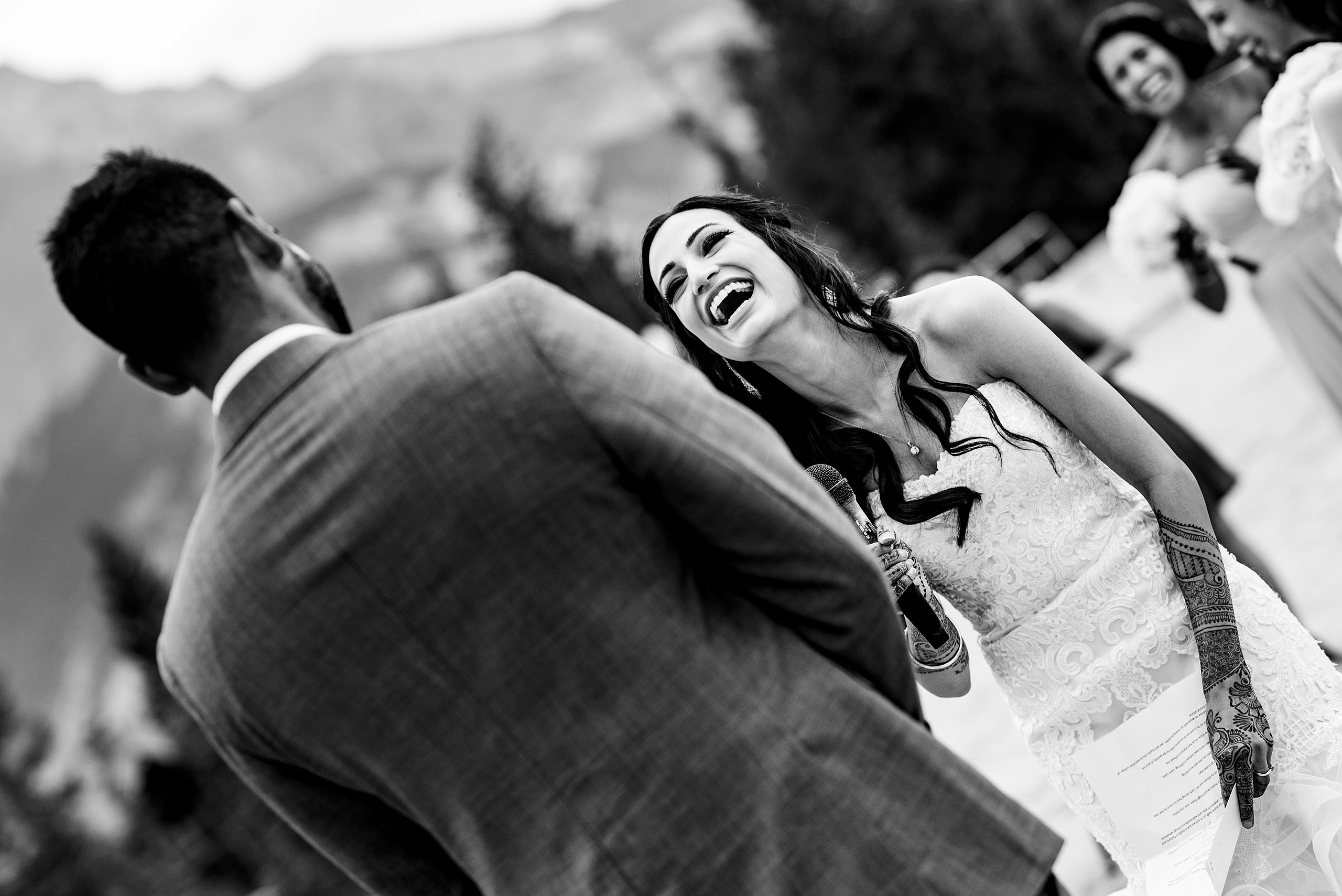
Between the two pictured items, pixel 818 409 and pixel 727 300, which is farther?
pixel 818 409

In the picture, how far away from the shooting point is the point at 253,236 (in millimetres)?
1854

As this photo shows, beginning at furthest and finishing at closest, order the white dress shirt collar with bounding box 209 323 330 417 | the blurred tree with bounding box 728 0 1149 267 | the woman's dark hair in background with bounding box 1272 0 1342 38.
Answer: the blurred tree with bounding box 728 0 1149 267 < the woman's dark hair in background with bounding box 1272 0 1342 38 < the white dress shirt collar with bounding box 209 323 330 417

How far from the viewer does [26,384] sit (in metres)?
132

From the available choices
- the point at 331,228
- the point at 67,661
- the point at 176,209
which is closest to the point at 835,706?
the point at 176,209

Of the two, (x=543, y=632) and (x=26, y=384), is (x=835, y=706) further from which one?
(x=26, y=384)

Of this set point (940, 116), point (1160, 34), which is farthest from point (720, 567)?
point (940, 116)

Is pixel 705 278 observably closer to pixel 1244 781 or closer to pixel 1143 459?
pixel 1143 459

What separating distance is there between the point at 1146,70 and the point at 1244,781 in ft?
12.4

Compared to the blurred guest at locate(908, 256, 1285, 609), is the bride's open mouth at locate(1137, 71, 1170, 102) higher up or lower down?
higher up

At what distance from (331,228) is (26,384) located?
42.1 metres

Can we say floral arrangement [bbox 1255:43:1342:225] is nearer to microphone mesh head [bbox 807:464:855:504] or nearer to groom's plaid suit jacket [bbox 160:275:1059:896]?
microphone mesh head [bbox 807:464:855:504]

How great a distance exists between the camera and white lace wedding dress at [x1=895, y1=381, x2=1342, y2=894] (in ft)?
7.95

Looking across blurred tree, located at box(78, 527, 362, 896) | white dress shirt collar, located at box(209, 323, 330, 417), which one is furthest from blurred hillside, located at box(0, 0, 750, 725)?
white dress shirt collar, located at box(209, 323, 330, 417)

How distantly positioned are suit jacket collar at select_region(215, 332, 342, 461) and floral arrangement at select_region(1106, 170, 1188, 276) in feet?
13.8
